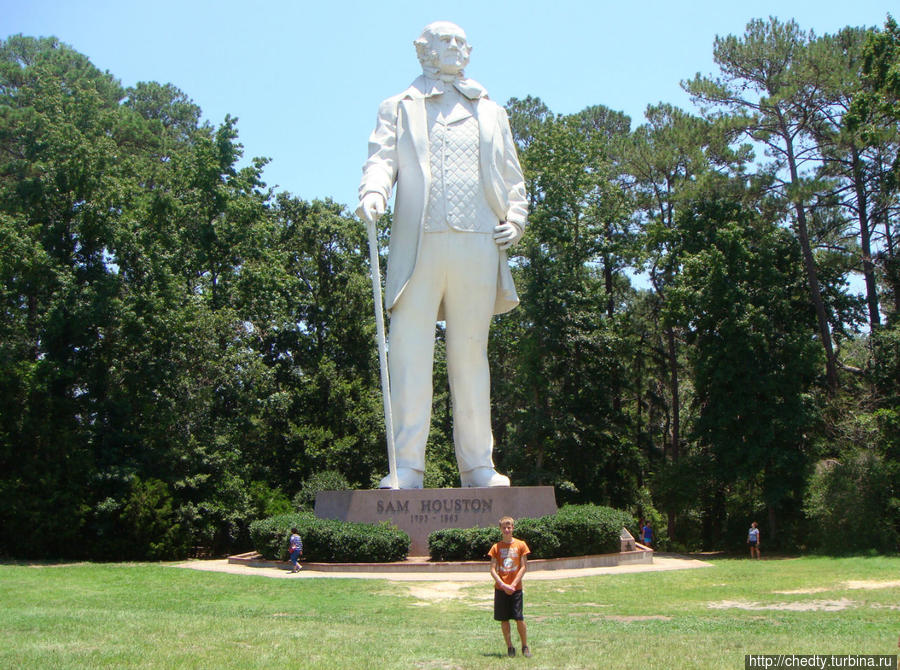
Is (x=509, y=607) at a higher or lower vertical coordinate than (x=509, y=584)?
lower

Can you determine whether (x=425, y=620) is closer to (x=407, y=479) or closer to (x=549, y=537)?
(x=549, y=537)

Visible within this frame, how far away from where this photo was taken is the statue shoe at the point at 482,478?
49.0 feet

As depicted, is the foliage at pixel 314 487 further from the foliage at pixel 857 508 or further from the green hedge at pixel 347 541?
the foliage at pixel 857 508

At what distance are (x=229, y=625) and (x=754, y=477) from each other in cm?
1835

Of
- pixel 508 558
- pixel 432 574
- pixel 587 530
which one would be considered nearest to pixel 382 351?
pixel 432 574

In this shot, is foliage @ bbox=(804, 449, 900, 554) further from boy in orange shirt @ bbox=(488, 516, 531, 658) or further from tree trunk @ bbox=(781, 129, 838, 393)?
boy in orange shirt @ bbox=(488, 516, 531, 658)

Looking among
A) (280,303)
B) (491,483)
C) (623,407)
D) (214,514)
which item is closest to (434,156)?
(491,483)

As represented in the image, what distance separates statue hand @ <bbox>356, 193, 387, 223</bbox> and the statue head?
256 cm

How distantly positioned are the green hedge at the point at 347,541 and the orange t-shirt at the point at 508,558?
6633mm

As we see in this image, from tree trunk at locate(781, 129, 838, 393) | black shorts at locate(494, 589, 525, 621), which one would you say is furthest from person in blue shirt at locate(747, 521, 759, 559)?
black shorts at locate(494, 589, 525, 621)

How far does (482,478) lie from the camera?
15062mm

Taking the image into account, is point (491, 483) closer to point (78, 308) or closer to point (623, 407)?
point (78, 308)

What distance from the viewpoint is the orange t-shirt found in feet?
24.1

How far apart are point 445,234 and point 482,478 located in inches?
151
